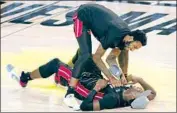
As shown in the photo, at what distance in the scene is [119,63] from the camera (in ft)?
17.6

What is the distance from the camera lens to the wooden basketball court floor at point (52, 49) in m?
5.31

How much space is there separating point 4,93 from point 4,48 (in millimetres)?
1998

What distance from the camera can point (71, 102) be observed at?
504 cm

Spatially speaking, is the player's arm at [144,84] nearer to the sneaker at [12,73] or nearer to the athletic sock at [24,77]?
the athletic sock at [24,77]

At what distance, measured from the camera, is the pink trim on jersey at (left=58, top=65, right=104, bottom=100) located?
502 centimetres

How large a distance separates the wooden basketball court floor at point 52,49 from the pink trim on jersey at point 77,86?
0.19m

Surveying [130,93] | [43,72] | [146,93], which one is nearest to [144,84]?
[146,93]

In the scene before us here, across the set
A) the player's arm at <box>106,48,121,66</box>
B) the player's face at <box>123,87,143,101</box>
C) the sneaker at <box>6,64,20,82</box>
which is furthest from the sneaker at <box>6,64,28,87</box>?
the player's face at <box>123,87,143,101</box>

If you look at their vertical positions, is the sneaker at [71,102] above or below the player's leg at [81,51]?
below

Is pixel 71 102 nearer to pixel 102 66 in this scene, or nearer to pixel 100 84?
pixel 100 84

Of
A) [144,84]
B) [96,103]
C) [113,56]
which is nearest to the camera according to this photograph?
[96,103]

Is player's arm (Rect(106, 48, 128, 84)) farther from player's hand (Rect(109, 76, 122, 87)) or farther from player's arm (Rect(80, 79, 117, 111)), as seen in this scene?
player's arm (Rect(80, 79, 117, 111))

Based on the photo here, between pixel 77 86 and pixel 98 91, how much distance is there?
22 centimetres

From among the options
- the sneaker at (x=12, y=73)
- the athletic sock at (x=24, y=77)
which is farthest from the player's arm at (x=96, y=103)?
the sneaker at (x=12, y=73)
